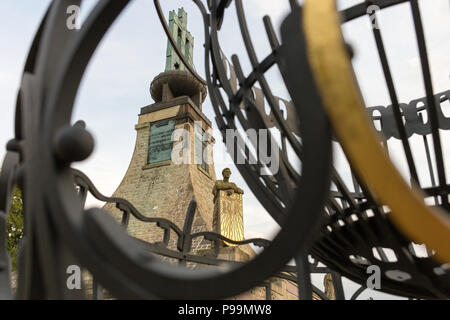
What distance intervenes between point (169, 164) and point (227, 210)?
3526 mm

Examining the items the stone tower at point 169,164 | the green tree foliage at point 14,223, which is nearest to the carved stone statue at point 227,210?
the stone tower at point 169,164

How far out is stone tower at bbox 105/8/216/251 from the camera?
678 centimetres

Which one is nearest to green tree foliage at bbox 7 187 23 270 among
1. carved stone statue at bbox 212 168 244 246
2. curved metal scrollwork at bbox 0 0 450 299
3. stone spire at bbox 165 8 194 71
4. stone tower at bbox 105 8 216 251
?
stone tower at bbox 105 8 216 251

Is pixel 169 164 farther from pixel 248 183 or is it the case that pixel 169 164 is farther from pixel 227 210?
pixel 248 183

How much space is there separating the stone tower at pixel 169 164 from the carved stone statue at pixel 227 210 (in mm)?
1782

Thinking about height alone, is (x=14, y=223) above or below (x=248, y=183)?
above

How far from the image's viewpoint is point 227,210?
4.24 metres

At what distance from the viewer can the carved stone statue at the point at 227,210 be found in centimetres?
412

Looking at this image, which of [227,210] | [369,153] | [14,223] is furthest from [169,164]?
[369,153]

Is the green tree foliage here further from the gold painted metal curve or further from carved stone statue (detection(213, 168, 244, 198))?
the gold painted metal curve

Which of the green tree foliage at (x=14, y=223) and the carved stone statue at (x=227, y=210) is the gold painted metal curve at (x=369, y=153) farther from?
the green tree foliage at (x=14, y=223)

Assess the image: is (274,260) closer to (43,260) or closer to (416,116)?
(43,260)

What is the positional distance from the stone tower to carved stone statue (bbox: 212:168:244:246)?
178 centimetres
